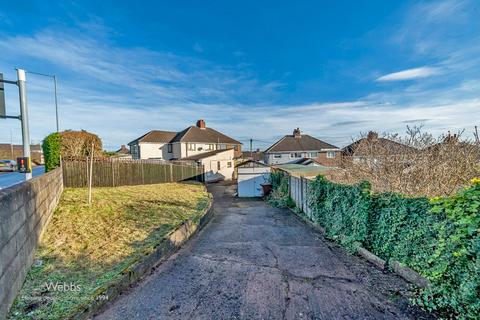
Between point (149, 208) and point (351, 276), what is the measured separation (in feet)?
23.4

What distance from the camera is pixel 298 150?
3712 cm

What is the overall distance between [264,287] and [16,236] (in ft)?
12.4

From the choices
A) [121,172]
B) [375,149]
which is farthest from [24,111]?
[375,149]

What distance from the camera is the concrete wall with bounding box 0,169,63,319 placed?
2537mm

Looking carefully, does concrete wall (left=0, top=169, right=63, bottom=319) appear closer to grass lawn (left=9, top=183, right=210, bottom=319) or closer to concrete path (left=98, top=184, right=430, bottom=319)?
grass lawn (left=9, top=183, right=210, bottom=319)

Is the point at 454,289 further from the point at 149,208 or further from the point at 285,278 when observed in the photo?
the point at 149,208

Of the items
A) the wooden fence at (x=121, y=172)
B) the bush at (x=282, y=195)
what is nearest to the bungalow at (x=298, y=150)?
the wooden fence at (x=121, y=172)

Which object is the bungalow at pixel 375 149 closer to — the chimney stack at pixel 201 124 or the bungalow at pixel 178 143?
the bungalow at pixel 178 143

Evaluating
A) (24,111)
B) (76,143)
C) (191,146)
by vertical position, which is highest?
(191,146)

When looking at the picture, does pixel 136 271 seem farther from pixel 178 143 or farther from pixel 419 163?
pixel 178 143

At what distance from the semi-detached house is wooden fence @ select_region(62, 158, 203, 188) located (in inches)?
289

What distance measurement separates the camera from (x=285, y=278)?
3.76m

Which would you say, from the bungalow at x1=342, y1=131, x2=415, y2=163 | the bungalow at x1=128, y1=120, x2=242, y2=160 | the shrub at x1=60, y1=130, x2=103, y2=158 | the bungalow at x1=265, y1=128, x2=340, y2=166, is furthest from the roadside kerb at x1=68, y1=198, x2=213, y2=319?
the bungalow at x1=265, y1=128, x2=340, y2=166

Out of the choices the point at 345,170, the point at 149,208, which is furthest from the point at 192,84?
the point at 345,170
